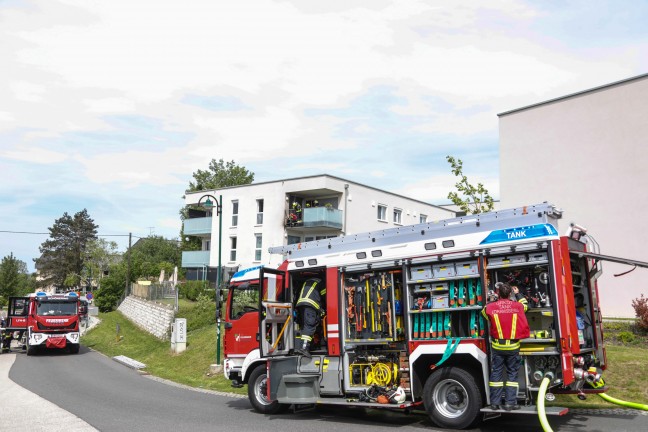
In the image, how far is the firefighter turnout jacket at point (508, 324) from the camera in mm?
7836

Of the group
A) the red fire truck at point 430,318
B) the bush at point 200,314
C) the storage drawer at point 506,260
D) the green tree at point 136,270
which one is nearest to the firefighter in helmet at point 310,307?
the red fire truck at point 430,318

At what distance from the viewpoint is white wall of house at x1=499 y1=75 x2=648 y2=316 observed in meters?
19.5

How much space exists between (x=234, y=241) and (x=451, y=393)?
33323mm

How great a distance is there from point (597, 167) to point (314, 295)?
1432 cm

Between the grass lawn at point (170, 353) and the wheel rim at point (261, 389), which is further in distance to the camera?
the grass lawn at point (170, 353)

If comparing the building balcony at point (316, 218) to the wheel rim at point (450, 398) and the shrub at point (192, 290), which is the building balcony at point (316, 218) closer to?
the shrub at point (192, 290)

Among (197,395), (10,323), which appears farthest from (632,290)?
(10,323)

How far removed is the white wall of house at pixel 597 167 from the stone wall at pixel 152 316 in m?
16.0

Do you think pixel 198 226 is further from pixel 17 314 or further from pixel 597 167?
pixel 597 167

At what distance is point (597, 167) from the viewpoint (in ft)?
67.6

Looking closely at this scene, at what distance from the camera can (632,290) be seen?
63.5 feet

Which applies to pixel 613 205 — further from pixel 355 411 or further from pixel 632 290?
pixel 355 411

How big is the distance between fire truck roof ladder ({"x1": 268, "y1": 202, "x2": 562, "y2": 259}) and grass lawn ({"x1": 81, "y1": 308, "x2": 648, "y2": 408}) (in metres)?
3.81

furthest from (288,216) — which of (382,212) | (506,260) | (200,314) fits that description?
(506,260)
